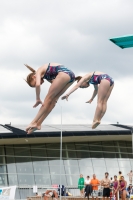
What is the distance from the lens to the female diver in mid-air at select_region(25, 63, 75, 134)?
1198 centimetres

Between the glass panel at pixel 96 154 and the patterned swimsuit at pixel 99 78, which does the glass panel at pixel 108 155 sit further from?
the patterned swimsuit at pixel 99 78

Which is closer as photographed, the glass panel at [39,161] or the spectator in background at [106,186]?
the spectator in background at [106,186]

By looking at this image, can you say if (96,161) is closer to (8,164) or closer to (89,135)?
(89,135)

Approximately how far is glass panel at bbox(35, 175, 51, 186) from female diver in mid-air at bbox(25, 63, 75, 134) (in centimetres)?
2905

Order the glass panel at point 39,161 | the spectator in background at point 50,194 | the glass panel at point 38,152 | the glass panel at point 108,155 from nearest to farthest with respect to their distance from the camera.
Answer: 1. the spectator in background at point 50,194
2. the glass panel at point 39,161
3. the glass panel at point 38,152
4. the glass panel at point 108,155

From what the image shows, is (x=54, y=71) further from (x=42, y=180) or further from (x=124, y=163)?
(x=124, y=163)

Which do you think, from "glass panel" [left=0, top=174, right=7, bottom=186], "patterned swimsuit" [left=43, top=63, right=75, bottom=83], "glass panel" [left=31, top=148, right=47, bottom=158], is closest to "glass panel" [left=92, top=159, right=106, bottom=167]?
"glass panel" [left=31, top=148, right=47, bottom=158]

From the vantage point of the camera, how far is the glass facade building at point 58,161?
41.0 m

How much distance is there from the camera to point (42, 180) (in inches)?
1628

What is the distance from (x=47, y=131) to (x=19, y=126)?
2.58 metres

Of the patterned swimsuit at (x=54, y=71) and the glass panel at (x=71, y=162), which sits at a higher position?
the glass panel at (x=71, y=162)

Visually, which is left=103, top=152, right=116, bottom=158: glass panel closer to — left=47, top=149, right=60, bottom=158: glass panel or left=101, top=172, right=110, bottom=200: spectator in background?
left=47, top=149, right=60, bottom=158: glass panel

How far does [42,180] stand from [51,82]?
29744mm

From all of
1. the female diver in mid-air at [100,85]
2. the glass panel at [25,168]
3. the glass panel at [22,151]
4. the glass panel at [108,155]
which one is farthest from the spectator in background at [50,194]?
the glass panel at [108,155]
